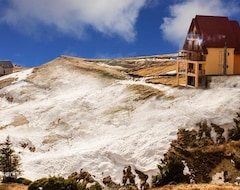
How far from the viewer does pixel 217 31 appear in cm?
5997

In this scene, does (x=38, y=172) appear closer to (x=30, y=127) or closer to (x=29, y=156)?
(x=29, y=156)

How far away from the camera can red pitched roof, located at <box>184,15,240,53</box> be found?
5897cm

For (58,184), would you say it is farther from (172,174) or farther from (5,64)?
(5,64)

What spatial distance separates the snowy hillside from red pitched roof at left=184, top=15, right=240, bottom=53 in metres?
6.71

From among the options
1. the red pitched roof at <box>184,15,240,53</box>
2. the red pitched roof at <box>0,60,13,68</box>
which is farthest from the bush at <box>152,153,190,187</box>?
the red pitched roof at <box>0,60,13,68</box>

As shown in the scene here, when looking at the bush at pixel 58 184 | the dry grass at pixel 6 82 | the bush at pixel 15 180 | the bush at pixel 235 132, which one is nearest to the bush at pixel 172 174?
the bush at pixel 58 184

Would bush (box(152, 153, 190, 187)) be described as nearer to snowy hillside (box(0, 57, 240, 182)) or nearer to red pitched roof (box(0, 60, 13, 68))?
snowy hillside (box(0, 57, 240, 182))

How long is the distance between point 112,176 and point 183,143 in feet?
28.2

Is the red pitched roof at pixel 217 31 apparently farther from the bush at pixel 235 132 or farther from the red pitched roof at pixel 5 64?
the red pitched roof at pixel 5 64

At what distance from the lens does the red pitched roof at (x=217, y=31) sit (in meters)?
59.0

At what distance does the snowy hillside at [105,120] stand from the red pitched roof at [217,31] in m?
6.71

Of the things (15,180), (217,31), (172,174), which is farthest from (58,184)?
(217,31)

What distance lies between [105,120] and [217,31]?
71.3ft

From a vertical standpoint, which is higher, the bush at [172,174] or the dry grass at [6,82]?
the dry grass at [6,82]
